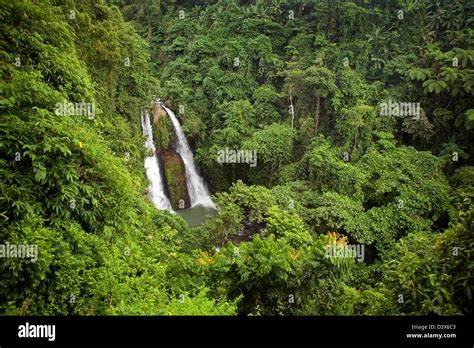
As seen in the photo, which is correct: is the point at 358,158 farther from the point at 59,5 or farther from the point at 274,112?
the point at 59,5

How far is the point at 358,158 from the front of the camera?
15.8 m

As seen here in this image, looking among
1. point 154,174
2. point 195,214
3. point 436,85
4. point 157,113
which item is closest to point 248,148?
point 195,214

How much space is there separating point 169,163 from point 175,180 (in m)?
0.81

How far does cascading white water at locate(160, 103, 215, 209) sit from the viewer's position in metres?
17.9

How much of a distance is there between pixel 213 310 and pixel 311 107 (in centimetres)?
1405

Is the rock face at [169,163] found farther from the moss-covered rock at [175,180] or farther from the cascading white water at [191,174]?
the cascading white water at [191,174]

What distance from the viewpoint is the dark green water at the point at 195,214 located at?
53.1ft

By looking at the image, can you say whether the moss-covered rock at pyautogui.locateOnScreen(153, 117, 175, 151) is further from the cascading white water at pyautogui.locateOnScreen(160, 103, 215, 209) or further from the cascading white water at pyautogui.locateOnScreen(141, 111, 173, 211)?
the cascading white water at pyautogui.locateOnScreen(160, 103, 215, 209)

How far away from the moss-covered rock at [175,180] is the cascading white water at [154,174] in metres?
0.30

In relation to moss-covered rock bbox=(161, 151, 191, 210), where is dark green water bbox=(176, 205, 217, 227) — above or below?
below

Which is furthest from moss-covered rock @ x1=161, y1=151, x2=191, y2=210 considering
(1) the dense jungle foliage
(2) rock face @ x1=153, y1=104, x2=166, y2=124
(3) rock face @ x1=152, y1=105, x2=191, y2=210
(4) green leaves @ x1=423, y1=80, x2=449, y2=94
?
(4) green leaves @ x1=423, y1=80, x2=449, y2=94

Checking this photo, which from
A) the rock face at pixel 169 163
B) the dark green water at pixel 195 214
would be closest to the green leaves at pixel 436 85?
the dark green water at pixel 195 214

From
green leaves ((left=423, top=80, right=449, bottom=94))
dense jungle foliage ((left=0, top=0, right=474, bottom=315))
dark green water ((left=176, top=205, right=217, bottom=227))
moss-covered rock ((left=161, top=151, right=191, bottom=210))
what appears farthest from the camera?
moss-covered rock ((left=161, top=151, right=191, bottom=210))

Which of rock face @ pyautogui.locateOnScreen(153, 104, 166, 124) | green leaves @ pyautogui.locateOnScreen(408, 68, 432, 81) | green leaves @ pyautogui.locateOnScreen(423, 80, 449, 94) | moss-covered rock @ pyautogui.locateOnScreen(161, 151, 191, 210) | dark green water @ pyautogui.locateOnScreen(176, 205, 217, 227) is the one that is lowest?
dark green water @ pyautogui.locateOnScreen(176, 205, 217, 227)
